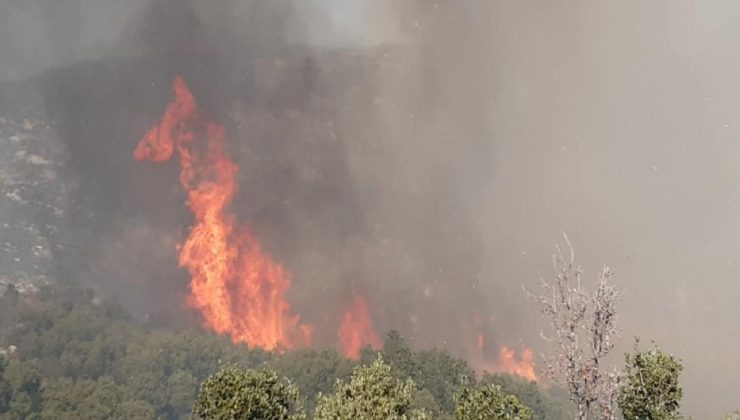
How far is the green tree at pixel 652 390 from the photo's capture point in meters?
35.1

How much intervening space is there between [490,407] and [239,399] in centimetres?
1626

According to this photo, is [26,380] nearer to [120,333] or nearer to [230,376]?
[120,333]

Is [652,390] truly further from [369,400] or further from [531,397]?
[531,397]

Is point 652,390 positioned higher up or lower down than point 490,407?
higher up

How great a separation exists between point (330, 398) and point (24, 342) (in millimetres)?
176730

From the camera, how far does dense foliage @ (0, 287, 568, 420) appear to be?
138875 mm

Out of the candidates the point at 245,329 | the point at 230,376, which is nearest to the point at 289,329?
the point at 245,329

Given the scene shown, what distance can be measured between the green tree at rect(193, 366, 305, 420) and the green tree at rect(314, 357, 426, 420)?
109 inches

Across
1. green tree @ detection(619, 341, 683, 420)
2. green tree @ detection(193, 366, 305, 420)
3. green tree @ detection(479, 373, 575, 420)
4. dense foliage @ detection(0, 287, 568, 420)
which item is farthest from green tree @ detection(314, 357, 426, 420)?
green tree @ detection(479, 373, 575, 420)

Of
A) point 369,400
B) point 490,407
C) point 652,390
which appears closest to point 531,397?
point 652,390

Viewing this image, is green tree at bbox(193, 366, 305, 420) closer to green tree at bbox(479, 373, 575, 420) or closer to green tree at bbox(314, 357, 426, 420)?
green tree at bbox(314, 357, 426, 420)

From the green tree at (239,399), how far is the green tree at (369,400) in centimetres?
276

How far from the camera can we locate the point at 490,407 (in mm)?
36188

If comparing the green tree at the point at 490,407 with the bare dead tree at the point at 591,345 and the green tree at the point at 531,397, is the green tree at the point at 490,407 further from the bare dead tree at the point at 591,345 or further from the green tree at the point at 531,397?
the green tree at the point at 531,397
